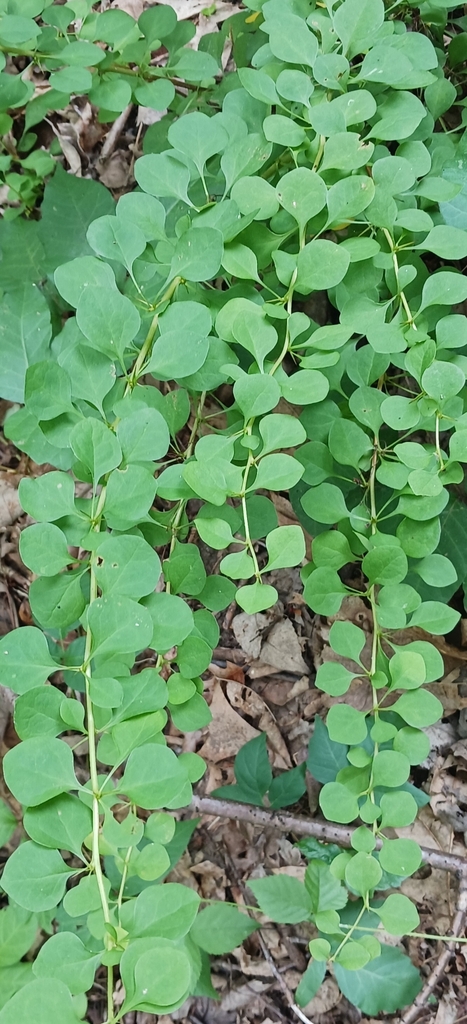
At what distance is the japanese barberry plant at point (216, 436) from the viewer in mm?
A: 651

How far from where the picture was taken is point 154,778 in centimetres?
65

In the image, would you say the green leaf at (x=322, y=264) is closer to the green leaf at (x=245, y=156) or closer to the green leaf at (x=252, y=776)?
the green leaf at (x=245, y=156)

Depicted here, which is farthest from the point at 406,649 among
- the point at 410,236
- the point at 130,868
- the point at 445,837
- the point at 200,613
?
the point at 445,837

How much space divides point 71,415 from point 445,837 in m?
1.38

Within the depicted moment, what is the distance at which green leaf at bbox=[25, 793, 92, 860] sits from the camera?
0.64 metres

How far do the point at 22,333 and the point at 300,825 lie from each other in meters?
1.14

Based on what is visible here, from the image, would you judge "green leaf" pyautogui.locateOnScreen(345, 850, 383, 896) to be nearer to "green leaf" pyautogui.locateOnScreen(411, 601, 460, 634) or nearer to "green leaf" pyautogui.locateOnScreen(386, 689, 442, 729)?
"green leaf" pyautogui.locateOnScreen(386, 689, 442, 729)

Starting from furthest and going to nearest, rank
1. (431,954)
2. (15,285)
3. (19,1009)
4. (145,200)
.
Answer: (431,954)
(15,285)
(145,200)
(19,1009)

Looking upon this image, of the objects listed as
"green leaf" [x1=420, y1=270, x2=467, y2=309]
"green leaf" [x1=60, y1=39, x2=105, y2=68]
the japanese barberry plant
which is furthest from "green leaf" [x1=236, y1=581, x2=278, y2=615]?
"green leaf" [x1=60, y1=39, x2=105, y2=68]

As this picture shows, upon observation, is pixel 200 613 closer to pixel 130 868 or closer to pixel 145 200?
pixel 130 868

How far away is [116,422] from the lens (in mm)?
772

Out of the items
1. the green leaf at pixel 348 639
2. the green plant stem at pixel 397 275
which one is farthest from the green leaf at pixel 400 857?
the green plant stem at pixel 397 275

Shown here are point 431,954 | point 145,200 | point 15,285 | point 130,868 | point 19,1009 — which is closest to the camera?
point 19,1009

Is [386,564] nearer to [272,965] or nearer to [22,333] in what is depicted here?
[22,333]
